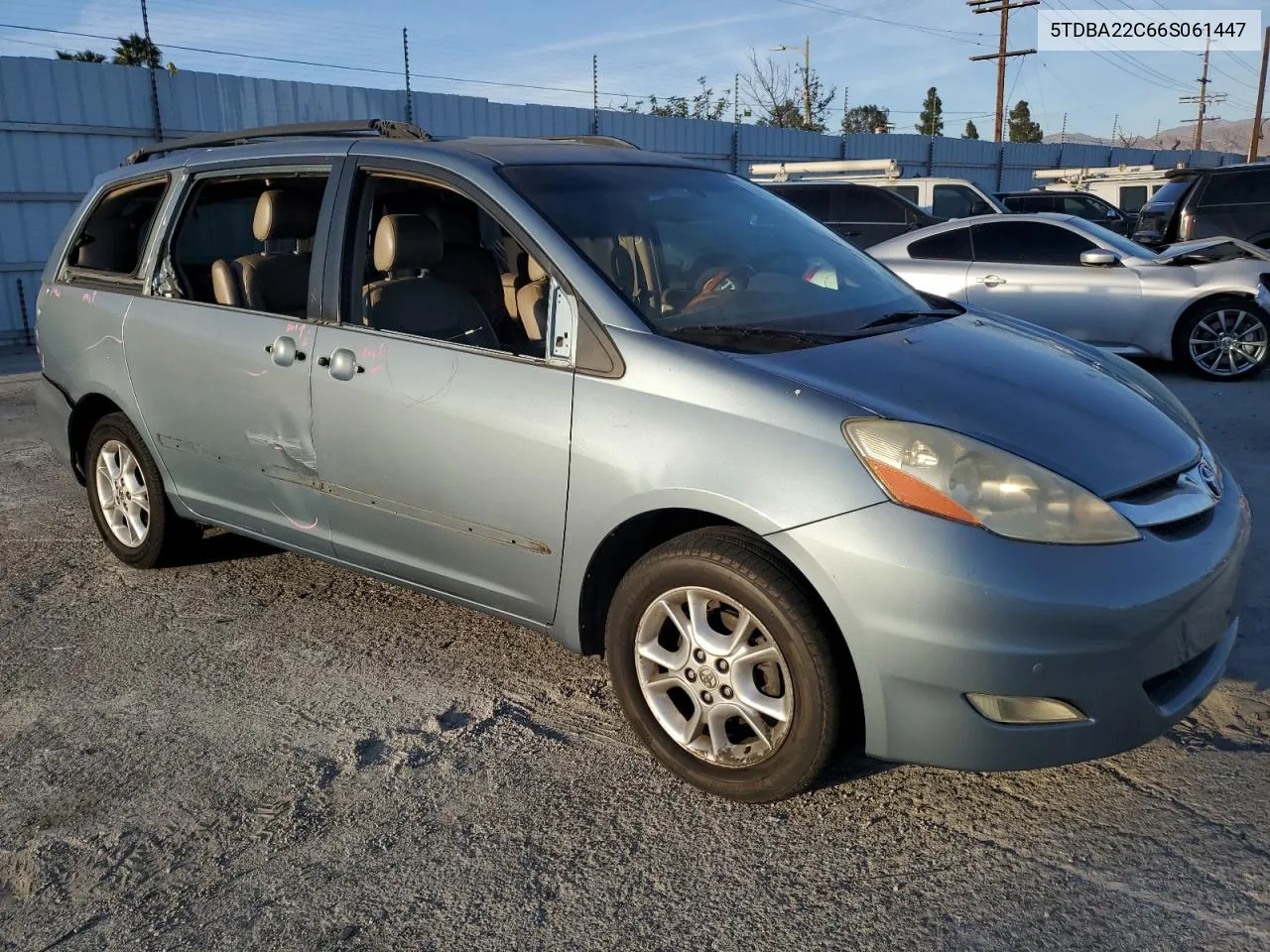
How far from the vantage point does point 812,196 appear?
1373cm

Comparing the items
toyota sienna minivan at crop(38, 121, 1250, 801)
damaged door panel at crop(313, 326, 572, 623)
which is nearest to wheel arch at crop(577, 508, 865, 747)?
toyota sienna minivan at crop(38, 121, 1250, 801)

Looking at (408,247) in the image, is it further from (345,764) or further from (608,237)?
(345,764)

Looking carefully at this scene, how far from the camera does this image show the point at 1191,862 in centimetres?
266

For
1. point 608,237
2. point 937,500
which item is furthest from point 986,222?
point 937,500

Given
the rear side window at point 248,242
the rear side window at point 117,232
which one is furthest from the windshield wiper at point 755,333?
the rear side window at point 117,232

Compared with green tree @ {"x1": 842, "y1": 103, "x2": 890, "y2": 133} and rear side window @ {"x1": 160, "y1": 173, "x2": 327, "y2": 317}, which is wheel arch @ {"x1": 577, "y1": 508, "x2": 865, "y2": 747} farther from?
green tree @ {"x1": 842, "y1": 103, "x2": 890, "y2": 133}

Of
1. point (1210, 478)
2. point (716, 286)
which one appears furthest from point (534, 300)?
point (1210, 478)

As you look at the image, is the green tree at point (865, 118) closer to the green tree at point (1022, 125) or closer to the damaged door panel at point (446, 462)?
the green tree at point (1022, 125)

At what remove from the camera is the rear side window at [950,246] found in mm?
Result: 9914

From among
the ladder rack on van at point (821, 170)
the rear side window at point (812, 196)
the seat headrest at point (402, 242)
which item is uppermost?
the ladder rack on van at point (821, 170)

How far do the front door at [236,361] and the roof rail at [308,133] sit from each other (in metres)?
0.27

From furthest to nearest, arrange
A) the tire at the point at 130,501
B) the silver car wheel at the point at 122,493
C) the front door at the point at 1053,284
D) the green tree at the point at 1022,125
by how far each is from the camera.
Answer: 1. the green tree at the point at 1022,125
2. the front door at the point at 1053,284
3. the silver car wheel at the point at 122,493
4. the tire at the point at 130,501

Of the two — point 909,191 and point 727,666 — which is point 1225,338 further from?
point 727,666

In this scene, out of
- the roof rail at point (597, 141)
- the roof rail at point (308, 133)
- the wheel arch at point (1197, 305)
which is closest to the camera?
the roof rail at point (308, 133)
